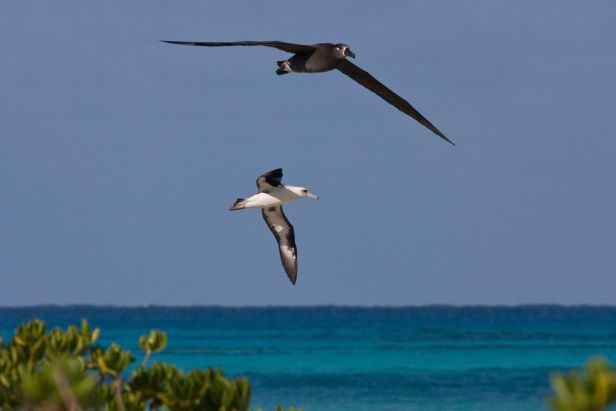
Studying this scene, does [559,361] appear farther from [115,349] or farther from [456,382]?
[115,349]

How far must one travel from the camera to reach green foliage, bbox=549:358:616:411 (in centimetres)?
505

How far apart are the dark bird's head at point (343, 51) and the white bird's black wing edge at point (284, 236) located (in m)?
4.49

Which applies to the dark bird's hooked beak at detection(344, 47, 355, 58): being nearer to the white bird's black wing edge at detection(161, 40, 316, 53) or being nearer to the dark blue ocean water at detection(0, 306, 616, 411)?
the white bird's black wing edge at detection(161, 40, 316, 53)

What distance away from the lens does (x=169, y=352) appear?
6456 centimetres

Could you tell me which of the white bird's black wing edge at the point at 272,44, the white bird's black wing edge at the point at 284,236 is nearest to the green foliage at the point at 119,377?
the white bird's black wing edge at the point at 272,44

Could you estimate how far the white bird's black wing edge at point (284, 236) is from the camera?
17062 mm

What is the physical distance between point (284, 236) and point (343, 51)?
4.85 metres

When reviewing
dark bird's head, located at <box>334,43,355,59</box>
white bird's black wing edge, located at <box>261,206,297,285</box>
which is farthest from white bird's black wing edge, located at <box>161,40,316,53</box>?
white bird's black wing edge, located at <box>261,206,297,285</box>

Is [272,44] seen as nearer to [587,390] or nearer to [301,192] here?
[301,192]

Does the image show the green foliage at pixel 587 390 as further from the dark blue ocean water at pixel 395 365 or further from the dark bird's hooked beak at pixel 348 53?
the dark blue ocean water at pixel 395 365

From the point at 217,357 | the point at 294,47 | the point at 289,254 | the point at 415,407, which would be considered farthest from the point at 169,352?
the point at 294,47

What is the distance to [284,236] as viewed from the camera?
56.7 ft

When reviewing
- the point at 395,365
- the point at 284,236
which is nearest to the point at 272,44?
the point at 284,236

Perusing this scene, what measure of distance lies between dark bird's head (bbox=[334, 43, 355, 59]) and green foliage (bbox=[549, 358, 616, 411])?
26.3 ft
